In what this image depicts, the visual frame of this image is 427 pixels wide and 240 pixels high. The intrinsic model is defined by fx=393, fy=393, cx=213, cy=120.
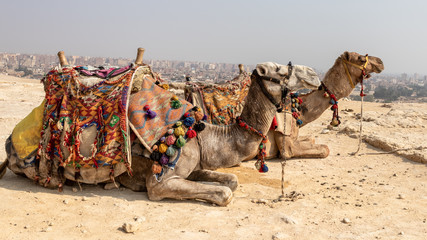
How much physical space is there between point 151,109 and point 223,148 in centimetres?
108

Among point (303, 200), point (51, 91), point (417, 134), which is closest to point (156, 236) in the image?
point (303, 200)

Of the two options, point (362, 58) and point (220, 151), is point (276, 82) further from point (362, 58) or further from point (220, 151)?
point (362, 58)

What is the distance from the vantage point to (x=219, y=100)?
285 inches

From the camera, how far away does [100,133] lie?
4992mm

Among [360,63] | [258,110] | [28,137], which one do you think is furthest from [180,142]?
[360,63]

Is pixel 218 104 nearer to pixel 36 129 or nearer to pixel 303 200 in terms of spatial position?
pixel 303 200

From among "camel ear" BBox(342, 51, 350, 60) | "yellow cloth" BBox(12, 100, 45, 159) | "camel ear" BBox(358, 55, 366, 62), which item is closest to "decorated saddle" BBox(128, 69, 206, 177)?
"yellow cloth" BBox(12, 100, 45, 159)

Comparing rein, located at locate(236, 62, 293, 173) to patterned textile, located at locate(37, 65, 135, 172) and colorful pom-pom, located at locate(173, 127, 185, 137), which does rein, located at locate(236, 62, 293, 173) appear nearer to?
colorful pom-pom, located at locate(173, 127, 185, 137)

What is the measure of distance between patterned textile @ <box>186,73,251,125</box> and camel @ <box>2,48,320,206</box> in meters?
1.70

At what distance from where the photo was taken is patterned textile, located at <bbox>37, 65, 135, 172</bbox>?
16.1ft

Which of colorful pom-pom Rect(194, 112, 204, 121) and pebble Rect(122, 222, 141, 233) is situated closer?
pebble Rect(122, 222, 141, 233)

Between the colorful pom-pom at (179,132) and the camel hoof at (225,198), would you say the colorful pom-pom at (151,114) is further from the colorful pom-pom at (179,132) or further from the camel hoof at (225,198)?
the camel hoof at (225,198)

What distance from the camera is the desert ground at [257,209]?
411cm

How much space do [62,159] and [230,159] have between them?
2.16 m
